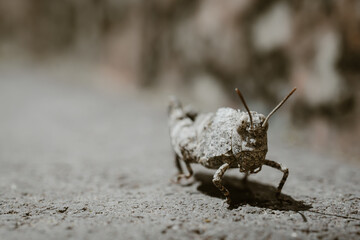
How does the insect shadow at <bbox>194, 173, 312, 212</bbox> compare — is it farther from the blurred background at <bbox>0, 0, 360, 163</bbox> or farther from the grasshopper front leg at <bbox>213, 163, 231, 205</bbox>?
the blurred background at <bbox>0, 0, 360, 163</bbox>

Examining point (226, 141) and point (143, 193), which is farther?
point (143, 193)

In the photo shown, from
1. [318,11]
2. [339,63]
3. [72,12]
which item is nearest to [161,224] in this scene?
[339,63]

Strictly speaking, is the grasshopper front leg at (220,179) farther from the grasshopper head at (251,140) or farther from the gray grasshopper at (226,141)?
the grasshopper head at (251,140)

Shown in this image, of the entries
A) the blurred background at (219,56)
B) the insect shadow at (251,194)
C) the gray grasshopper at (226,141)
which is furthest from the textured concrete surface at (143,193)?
the blurred background at (219,56)

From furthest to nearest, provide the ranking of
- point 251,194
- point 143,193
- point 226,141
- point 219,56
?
point 219,56 < point 143,193 < point 251,194 < point 226,141

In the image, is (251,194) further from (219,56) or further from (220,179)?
(219,56)

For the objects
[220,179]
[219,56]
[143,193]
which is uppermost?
[219,56]

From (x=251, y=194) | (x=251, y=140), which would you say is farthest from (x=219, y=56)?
(x=251, y=140)

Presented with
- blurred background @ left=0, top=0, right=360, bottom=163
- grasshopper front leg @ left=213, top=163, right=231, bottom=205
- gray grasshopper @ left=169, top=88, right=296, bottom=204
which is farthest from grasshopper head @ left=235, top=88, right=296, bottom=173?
blurred background @ left=0, top=0, right=360, bottom=163
